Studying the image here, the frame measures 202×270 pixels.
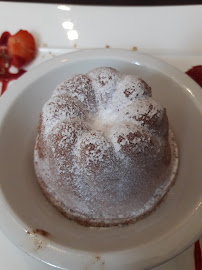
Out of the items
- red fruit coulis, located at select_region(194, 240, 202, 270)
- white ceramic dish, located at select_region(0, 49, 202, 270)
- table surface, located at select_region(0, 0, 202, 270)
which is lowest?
red fruit coulis, located at select_region(194, 240, 202, 270)

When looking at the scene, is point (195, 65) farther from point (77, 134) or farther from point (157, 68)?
point (77, 134)

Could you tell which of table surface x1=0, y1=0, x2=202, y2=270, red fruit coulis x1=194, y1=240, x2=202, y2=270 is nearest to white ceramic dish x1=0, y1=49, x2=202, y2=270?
red fruit coulis x1=194, y1=240, x2=202, y2=270

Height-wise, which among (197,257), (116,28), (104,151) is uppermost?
(116,28)

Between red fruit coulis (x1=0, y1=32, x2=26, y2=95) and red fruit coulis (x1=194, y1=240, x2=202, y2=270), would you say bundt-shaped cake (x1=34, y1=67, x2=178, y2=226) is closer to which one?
red fruit coulis (x1=194, y1=240, x2=202, y2=270)

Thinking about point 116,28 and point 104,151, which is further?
point 116,28

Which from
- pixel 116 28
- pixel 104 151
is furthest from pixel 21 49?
pixel 104 151

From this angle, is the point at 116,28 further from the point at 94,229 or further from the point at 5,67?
the point at 94,229

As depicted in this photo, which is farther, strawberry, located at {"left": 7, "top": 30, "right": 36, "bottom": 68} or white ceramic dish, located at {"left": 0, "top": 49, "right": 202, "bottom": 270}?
strawberry, located at {"left": 7, "top": 30, "right": 36, "bottom": 68}
